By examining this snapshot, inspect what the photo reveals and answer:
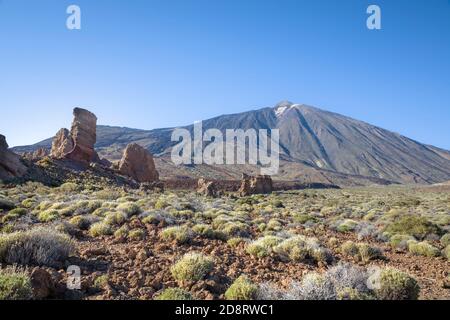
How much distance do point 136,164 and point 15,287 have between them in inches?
1482

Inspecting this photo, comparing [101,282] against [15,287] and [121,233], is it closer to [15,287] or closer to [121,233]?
[15,287]

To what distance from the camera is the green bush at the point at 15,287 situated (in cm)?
454

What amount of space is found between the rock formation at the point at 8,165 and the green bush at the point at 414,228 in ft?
85.5

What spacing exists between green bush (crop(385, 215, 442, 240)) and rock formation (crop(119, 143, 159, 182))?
3047 centimetres

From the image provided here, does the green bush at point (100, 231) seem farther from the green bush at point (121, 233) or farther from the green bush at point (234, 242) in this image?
the green bush at point (234, 242)

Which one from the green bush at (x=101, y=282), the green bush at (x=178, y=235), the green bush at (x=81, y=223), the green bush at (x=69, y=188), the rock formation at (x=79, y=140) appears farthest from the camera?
the rock formation at (x=79, y=140)

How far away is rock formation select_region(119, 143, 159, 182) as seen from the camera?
40594mm

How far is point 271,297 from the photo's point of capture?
5.29 m

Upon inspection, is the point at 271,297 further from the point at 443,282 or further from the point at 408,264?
the point at 408,264

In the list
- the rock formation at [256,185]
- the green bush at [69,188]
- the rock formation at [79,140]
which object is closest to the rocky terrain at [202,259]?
the green bush at [69,188]

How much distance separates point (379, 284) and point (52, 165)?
110 ft

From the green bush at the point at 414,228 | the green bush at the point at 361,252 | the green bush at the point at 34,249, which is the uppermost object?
the green bush at the point at 34,249

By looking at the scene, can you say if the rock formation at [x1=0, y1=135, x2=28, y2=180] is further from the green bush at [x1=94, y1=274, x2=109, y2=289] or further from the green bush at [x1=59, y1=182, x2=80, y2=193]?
the green bush at [x1=94, y1=274, x2=109, y2=289]
